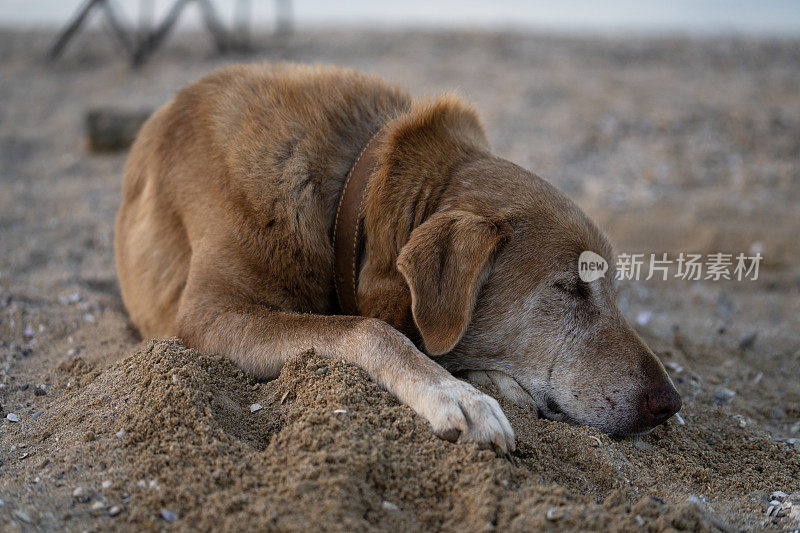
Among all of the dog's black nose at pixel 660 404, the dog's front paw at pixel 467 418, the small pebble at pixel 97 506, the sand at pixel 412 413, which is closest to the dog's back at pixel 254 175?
the sand at pixel 412 413

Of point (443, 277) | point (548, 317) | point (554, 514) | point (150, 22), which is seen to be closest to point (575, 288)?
point (548, 317)

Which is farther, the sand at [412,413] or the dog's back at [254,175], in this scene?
the dog's back at [254,175]

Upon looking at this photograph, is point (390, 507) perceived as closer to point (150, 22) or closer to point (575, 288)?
point (575, 288)

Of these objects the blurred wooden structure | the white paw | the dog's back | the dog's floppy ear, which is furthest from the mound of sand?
the blurred wooden structure

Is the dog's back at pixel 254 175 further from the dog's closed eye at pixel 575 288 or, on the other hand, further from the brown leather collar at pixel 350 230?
the dog's closed eye at pixel 575 288

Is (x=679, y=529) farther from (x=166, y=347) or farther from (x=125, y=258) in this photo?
(x=125, y=258)

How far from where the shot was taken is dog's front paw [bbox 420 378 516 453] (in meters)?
2.29

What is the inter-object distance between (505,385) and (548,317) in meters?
0.33

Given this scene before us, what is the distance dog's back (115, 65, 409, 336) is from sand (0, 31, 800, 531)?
1.37ft

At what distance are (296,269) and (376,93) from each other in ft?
3.24

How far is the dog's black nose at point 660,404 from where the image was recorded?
2.74 meters

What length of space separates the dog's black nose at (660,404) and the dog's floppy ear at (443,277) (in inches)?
31.7

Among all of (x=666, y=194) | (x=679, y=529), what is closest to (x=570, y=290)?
(x=679, y=529)

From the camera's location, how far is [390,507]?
6.75 ft
